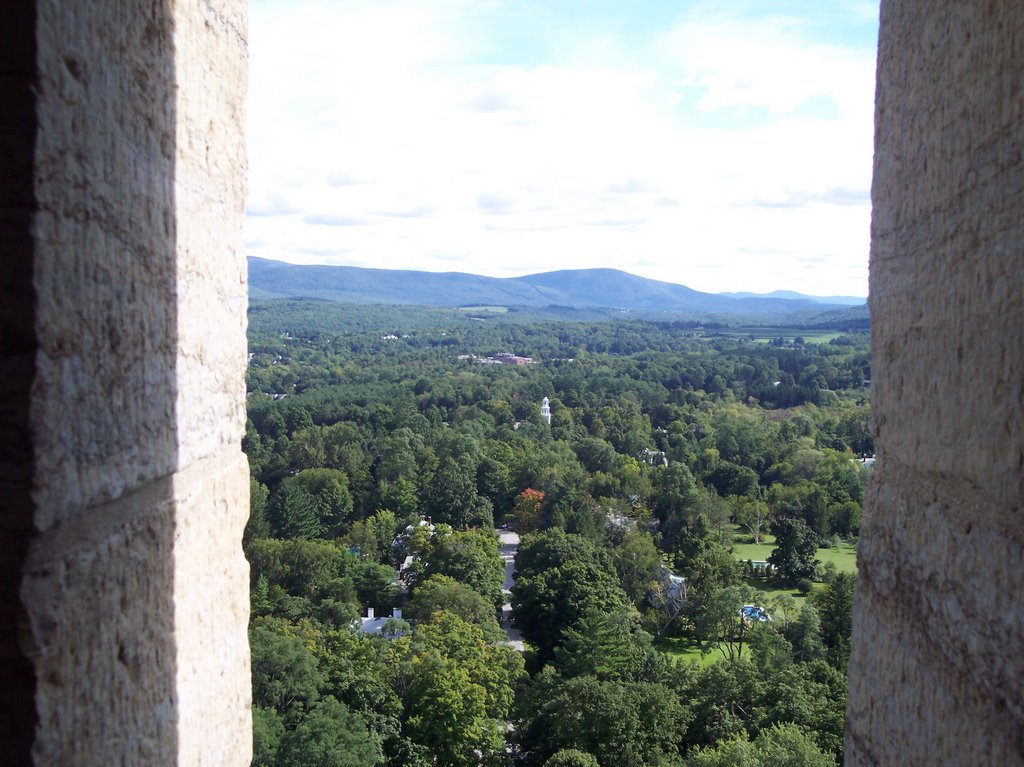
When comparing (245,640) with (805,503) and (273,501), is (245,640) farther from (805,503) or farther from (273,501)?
(805,503)

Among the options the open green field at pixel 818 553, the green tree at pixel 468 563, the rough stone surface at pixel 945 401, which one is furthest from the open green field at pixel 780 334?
the rough stone surface at pixel 945 401

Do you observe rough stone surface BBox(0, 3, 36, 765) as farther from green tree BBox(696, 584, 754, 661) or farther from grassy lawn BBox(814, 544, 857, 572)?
grassy lawn BBox(814, 544, 857, 572)

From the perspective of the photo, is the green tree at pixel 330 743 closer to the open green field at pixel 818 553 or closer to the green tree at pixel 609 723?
the green tree at pixel 609 723

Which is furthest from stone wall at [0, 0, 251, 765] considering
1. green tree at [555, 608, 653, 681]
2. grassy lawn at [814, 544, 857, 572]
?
grassy lawn at [814, 544, 857, 572]

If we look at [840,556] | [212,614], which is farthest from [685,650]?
[212,614]

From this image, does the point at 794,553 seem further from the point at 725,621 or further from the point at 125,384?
the point at 125,384

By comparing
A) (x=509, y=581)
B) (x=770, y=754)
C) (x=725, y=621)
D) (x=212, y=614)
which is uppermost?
(x=212, y=614)

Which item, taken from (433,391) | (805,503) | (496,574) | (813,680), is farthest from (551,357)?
(813,680)
